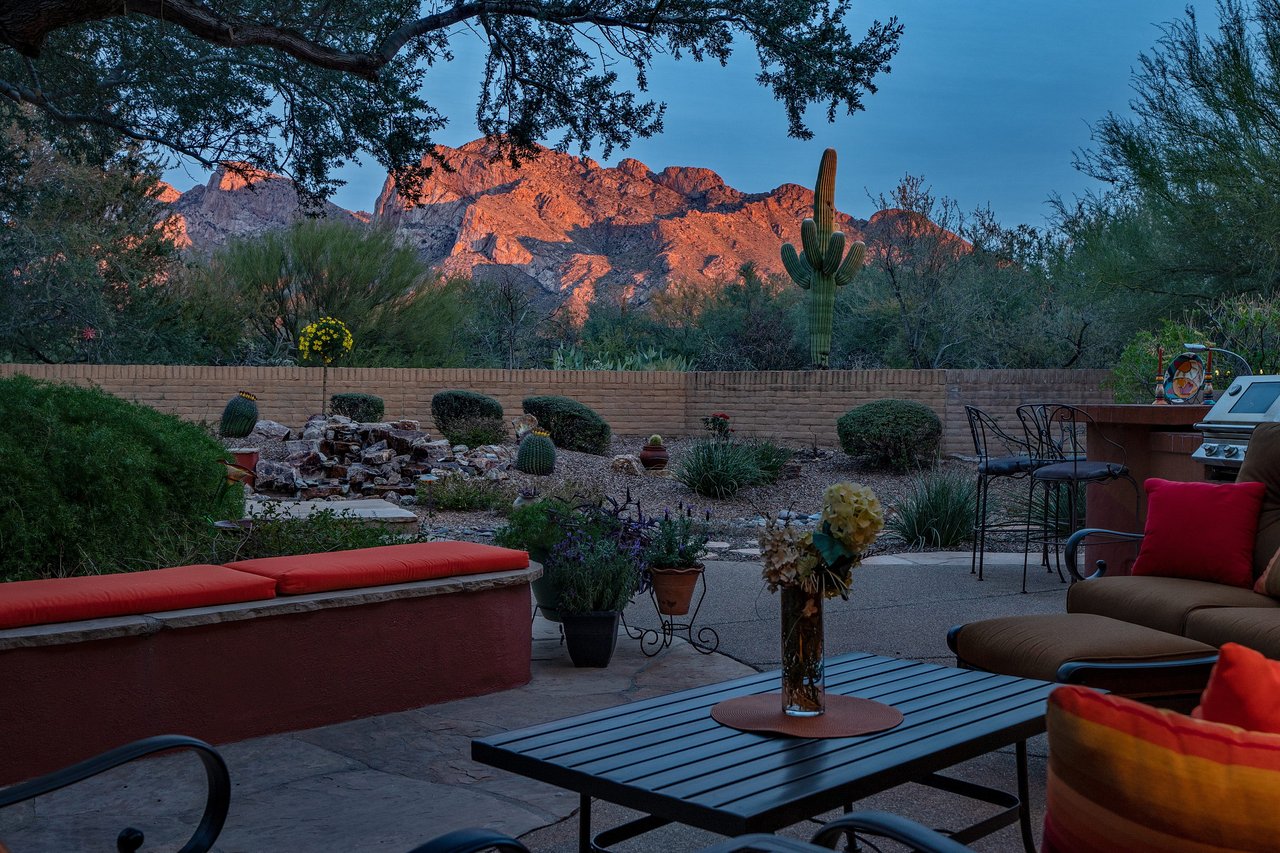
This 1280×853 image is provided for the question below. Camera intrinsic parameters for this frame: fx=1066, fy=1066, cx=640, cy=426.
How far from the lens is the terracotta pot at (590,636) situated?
15.6ft

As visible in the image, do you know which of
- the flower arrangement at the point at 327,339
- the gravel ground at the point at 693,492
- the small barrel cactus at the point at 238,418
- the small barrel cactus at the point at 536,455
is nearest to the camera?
the gravel ground at the point at 693,492

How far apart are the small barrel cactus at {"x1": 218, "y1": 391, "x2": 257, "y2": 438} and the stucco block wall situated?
2.23m

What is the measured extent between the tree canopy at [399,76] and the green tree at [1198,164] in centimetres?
637

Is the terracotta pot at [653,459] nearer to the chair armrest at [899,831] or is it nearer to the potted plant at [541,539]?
the potted plant at [541,539]

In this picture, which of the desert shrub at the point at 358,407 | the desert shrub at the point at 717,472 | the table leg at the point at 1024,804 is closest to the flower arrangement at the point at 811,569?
the table leg at the point at 1024,804

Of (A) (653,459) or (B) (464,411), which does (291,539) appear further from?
(B) (464,411)

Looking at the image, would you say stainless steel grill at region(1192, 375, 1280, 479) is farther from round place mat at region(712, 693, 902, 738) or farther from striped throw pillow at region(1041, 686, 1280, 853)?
striped throw pillow at region(1041, 686, 1280, 853)

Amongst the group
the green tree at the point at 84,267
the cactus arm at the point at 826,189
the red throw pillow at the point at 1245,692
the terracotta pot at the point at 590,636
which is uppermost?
the cactus arm at the point at 826,189

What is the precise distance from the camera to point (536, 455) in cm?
1195

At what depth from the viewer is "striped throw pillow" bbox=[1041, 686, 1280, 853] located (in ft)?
4.09

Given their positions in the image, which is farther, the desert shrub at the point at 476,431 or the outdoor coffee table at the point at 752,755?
the desert shrub at the point at 476,431

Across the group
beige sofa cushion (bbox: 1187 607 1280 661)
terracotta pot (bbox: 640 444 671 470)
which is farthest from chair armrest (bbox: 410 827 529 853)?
terracotta pot (bbox: 640 444 671 470)

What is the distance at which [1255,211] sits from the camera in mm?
11367

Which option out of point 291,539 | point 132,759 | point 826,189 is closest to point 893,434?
point 826,189
